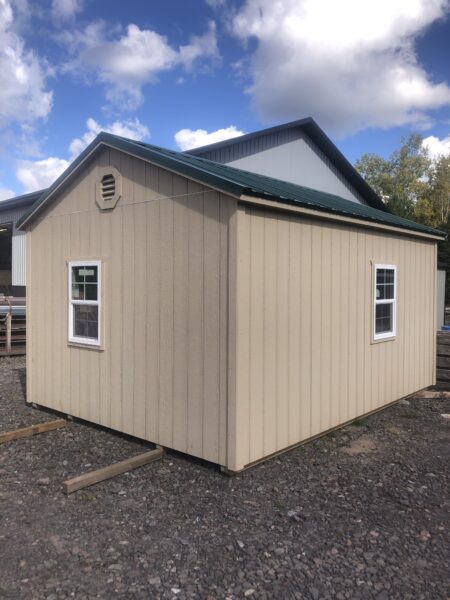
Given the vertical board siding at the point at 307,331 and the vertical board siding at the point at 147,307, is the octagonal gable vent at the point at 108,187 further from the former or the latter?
the vertical board siding at the point at 307,331

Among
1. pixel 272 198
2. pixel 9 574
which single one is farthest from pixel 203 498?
pixel 272 198

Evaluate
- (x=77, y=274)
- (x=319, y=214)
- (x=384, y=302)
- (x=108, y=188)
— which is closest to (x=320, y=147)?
(x=384, y=302)

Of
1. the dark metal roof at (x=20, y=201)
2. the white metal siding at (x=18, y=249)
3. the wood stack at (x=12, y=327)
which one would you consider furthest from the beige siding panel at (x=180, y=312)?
the white metal siding at (x=18, y=249)

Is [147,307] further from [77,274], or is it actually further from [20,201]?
[20,201]

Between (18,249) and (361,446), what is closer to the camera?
(361,446)

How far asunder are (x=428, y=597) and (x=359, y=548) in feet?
1.85

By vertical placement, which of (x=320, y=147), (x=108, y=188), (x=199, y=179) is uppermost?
(x=320, y=147)

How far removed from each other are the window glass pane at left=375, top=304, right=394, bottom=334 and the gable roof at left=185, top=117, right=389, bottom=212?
6.19m

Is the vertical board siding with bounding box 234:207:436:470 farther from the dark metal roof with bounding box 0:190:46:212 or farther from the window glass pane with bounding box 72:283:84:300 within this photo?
the dark metal roof with bounding box 0:190:46:212

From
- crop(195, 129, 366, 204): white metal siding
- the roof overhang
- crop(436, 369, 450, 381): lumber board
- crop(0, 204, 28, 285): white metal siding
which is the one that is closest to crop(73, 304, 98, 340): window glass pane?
the roof overhang

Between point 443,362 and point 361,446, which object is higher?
point 443,362

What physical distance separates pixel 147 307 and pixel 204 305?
2.78 feet

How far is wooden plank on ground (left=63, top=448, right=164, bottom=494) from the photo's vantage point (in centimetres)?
403

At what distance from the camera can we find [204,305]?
4.57 m
